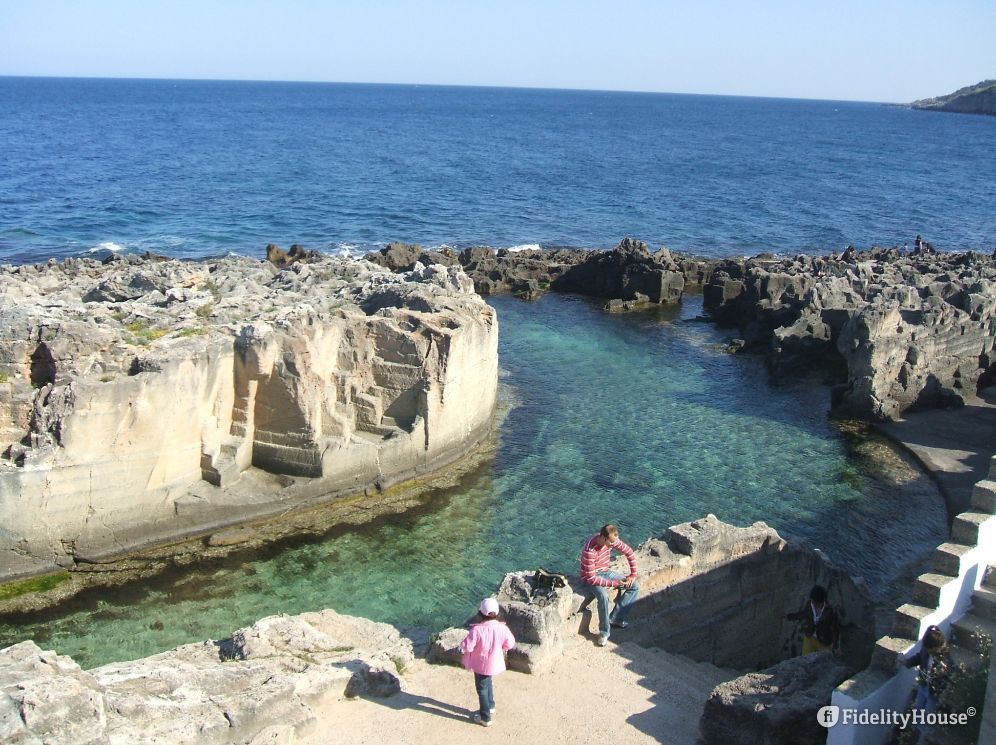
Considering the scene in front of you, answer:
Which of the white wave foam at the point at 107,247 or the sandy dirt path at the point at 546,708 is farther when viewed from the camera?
the white wave foam at the point at 107,247

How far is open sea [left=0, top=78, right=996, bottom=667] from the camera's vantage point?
1565 centimetres

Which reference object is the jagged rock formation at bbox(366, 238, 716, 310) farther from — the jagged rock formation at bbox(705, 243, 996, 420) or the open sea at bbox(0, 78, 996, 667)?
the jagged rock formation at bbox(705, 243, 996, 420)

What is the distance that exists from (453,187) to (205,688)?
61.9 metres

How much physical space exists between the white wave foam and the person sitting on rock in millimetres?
38820

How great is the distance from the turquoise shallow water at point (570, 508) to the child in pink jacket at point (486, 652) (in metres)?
4.96

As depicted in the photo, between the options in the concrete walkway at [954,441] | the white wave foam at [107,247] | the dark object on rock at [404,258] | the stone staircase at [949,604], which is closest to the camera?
the stone staircase at [949,604]

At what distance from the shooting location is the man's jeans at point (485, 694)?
919 cm

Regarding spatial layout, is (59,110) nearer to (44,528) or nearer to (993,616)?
(44,528)

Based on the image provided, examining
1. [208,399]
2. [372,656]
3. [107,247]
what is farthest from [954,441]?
[107,247]

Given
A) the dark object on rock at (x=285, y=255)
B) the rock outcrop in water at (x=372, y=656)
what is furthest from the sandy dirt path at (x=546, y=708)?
the dark object on rock at (x=285, y=255)

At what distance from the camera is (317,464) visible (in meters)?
17.6

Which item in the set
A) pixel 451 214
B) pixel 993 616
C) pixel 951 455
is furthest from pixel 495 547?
pixel 451 214

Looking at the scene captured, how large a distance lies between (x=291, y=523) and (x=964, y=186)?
81547mm

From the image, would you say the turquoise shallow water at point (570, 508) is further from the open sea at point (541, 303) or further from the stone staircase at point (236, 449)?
the stone staircase at point (236, 449)
